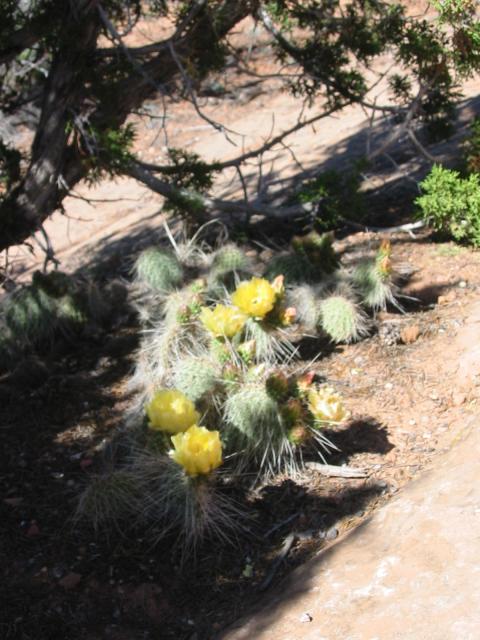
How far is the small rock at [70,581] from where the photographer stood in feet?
10.8

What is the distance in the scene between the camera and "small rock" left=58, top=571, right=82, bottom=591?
10.8 feet

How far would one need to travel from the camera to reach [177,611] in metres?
3.15

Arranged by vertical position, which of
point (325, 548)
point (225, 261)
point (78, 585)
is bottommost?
Answer: point (325, 548)

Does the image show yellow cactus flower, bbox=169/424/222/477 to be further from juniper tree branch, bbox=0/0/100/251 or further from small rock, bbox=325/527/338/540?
juniper tree branch, bbox=0/0/100/251

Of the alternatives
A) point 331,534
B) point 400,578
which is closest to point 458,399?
point 331,534

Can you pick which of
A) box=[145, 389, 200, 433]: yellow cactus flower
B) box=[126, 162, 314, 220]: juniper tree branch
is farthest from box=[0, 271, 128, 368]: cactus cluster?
box=[145, 389, 200, 433]: yellow cactus flower

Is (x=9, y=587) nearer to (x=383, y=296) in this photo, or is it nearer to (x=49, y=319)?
(x=49, y=319)

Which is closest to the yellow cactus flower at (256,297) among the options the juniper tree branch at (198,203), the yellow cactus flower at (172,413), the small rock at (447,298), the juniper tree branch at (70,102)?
the yellow cactus flower at (172,413)

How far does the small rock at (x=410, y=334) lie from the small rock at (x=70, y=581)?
7.34 feet

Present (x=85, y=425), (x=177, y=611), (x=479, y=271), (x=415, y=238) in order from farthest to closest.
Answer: (x=415, y=238) < (x=479, y=271) < (x=85, y=425) < (x=177, y=611)

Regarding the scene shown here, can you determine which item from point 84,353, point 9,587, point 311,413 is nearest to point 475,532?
point 311,413

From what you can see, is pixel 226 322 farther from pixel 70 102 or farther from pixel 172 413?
pixel 70 102

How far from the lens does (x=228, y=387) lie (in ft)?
12.8

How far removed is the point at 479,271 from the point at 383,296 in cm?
79
